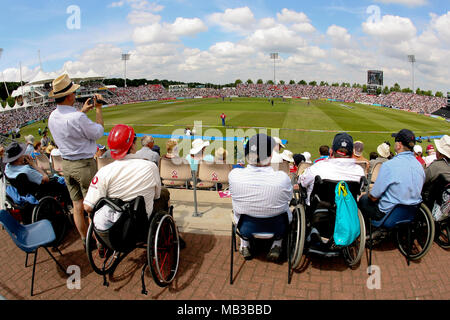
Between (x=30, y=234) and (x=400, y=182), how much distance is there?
4726mm

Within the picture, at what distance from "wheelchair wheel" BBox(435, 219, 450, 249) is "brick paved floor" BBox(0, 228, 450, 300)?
0.10m

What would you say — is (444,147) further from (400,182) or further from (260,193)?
(260,193)

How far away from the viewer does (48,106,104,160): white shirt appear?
3.23m

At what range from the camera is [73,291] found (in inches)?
117

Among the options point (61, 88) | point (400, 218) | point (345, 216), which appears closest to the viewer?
point (345, 216)

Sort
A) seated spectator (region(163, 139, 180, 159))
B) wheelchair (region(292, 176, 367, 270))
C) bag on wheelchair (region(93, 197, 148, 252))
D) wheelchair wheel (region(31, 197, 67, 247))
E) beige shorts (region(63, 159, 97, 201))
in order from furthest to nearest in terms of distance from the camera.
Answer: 1. seated spectator (region(163, 139, 180, 159))
2. wheelchair wheel (region(31, 197, 67, 247))
3. beige shorts (region(63, 159, 97, 201))
4. wheelchair (region(292, 176, 367, 270))
5. bag on wheelchair (region(93, 197, 148, 252))

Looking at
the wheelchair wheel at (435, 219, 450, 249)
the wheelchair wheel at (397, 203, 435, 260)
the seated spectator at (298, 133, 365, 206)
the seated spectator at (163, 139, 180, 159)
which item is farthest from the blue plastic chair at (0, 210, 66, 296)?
the wheelchair wheel at (435, 219, 450, 249)

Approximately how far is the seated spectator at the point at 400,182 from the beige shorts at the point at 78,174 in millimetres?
3870

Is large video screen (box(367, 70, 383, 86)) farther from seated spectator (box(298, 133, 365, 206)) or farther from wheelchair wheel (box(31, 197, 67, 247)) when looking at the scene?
wheelchair wheel (box(31, 197, 67, 247))

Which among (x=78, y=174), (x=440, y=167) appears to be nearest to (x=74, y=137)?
(x=78, y=174)

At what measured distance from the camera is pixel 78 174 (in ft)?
11.2

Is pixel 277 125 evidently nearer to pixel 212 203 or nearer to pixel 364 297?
pixel 212 203

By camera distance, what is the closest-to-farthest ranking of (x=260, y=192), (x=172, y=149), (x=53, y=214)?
(x=260, y=192) < (x=53, y=214) < (x=172, y=149)

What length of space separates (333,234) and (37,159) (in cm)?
820
